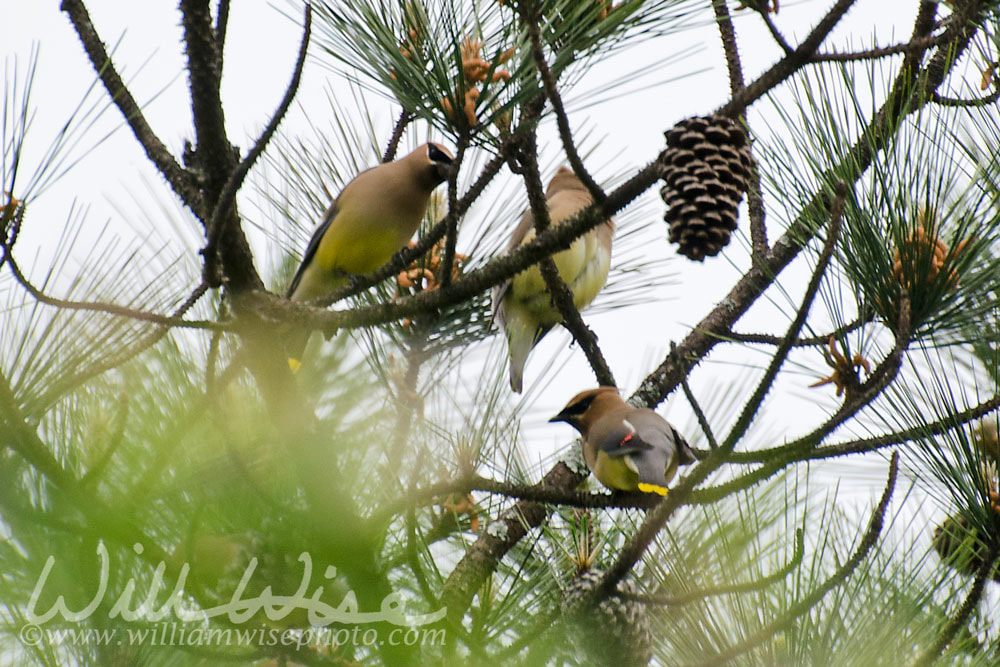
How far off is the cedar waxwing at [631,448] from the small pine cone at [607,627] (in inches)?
17.5

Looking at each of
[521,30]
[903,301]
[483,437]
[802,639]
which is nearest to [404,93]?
[521,30]

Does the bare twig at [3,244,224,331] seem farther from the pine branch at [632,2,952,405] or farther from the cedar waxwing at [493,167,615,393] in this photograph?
the cedar waxwing at [493,167,615,393]

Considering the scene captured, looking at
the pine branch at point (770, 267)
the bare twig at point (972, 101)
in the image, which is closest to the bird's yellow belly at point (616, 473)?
the pine branch at point (770, 267)

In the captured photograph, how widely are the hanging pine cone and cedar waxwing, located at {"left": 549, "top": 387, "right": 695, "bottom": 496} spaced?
33.4 inches

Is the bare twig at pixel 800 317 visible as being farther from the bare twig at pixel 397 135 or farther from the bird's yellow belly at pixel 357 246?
the bird's yellow belly at pixel 357 246

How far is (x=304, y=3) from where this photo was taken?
1.65m

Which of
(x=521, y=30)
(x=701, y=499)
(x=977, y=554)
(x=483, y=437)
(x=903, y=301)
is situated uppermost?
(x=521, y=30)

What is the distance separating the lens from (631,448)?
2299 mm

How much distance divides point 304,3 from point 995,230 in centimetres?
116

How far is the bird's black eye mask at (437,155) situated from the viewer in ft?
9.53

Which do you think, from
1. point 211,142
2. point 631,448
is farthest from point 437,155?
point 211,142

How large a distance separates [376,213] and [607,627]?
150cm

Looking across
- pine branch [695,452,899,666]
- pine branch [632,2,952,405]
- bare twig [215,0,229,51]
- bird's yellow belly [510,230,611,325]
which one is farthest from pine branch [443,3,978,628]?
bare twig [215,0,229,51]

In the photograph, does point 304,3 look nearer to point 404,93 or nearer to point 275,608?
point 404,93
